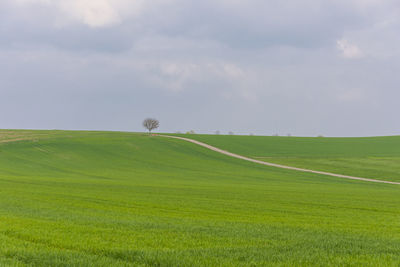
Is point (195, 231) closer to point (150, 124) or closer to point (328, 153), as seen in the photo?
point (328, 153)

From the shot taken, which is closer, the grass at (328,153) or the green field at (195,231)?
the green field at (195,231)

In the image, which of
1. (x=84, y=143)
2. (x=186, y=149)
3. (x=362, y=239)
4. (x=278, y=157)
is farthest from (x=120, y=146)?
(x=362, y=239)

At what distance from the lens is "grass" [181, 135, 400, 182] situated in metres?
55.0

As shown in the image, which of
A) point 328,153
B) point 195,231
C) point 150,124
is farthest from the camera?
point 150,124

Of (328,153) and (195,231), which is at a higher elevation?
(328,153)

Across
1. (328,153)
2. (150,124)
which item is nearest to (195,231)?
(328,153)

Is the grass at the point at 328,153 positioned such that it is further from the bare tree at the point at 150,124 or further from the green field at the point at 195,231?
the green field at the point at 195,231

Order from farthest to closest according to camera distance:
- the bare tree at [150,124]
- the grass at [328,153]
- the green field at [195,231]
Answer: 1. the bare tree at [150,124]
2. the grass at [328,153]
3. the green field at [195,231]

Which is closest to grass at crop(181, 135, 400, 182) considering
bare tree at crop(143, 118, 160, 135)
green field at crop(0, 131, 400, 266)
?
bare tree at crop(143, 118, 160, 135)

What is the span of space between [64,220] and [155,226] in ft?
9.81

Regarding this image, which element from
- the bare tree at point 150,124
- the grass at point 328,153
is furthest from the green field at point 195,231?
the bare tree at point 150,124

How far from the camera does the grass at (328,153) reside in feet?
180

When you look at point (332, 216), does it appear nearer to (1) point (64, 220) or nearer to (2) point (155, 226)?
(2) point (155, 226)

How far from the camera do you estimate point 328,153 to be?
72.2 meters
